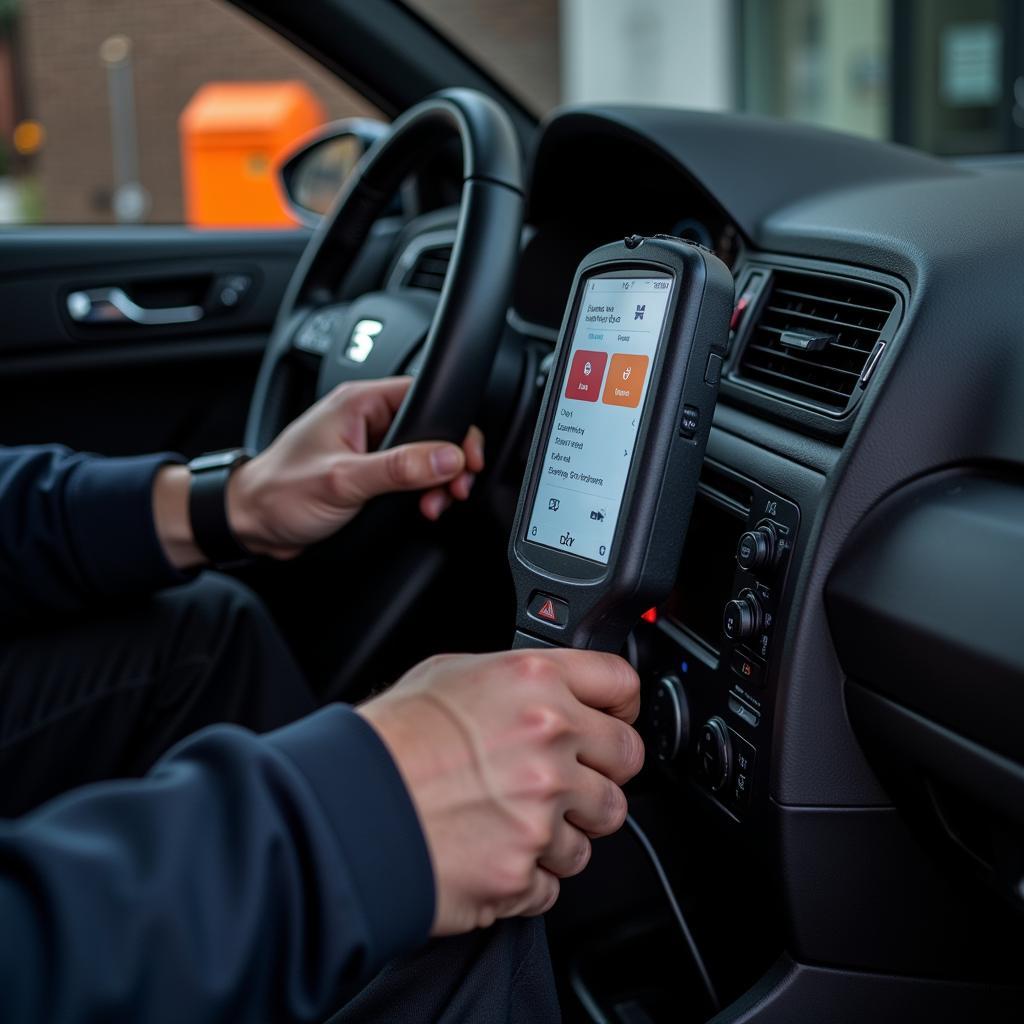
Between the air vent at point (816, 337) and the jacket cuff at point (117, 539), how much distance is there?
0.52 metres

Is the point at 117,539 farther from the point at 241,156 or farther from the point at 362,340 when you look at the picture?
the point at 241,156

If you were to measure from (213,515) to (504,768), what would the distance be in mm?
581

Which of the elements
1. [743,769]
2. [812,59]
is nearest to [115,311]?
[743,769]

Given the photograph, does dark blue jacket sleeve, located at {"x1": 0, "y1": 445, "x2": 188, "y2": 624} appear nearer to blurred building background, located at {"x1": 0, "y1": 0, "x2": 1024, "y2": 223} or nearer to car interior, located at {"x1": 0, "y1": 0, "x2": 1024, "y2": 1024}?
car interior, located at {"x1": 0, "y1": 0, "x2": 1024, "y2": 1024}

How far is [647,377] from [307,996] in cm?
40

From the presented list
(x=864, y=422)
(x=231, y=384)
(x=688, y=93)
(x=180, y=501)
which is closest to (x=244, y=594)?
(x=180, y=501)

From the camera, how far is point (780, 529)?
80 cm

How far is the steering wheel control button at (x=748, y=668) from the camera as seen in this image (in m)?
0.81

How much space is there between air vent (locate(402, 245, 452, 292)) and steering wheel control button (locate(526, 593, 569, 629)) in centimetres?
70

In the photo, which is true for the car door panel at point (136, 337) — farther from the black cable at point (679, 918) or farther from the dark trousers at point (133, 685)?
the black cable at point (679, 918)

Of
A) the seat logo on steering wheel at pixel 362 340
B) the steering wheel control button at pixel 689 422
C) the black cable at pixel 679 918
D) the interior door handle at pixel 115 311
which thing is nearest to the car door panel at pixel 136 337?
the interior door handle at pixel 115 311

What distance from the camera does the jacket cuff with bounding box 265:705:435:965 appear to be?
52cm

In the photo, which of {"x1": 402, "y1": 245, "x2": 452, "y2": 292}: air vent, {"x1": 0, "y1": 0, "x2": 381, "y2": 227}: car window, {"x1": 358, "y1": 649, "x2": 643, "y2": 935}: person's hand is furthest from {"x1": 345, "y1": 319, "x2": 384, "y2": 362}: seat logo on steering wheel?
{"x1": 0, "y1": 0, "x2": 381, "y2": 227}: car window

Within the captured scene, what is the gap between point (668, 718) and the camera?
936 mm
